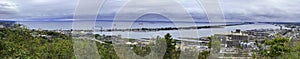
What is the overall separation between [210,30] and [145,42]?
505mm

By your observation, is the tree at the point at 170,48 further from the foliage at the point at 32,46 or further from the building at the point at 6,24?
the building at the point at 6,24

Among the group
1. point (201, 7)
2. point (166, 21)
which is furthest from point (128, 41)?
point (201, 7)

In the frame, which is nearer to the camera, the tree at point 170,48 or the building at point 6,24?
the tree at point 170,48

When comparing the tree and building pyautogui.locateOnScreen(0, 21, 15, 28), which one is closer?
the tree

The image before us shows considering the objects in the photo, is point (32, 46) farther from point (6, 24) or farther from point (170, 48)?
point (170, 48)

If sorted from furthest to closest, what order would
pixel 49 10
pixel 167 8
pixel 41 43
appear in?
pixel 41 43, pixel 49 10, pixel 167 8

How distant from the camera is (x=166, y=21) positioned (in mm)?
2209

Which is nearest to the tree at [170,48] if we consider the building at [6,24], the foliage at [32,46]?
the foliage at [32,46]

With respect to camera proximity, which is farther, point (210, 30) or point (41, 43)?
point (41, 43)

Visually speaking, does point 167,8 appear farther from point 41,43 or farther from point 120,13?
point 41,43

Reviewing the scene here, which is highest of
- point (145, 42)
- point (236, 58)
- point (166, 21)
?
point (166, 21)

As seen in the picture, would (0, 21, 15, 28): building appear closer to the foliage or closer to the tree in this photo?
the foliage

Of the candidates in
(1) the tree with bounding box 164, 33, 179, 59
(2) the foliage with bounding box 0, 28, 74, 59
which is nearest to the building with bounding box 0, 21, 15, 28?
(2) the foliage with bounding box 0, 28, 74, 59

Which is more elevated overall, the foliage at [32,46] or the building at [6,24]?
the building at [6,24]
